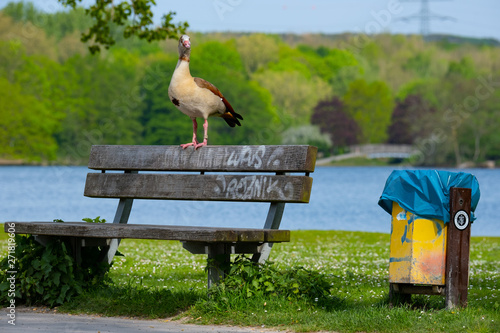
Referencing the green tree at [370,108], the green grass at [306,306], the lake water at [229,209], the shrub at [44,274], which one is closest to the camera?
the green grass at [306,306]

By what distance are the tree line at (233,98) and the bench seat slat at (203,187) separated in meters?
68.5

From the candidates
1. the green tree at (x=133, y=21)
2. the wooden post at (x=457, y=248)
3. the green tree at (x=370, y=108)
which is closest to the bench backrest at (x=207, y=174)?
the wooden post at (x=457, y=248)

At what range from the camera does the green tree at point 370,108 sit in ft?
338

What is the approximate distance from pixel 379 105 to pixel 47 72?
46943mm

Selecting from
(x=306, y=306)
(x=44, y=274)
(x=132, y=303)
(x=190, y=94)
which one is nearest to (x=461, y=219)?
(x=306, y=306)

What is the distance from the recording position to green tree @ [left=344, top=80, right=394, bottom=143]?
103000 millimetres

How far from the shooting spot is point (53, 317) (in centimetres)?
621

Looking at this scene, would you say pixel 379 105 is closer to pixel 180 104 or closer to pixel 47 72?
pixel 47 72

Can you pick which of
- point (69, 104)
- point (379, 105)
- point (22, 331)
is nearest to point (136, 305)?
point (22, 331)

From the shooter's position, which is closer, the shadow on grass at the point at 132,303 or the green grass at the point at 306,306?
the green grass at the point at 306,306

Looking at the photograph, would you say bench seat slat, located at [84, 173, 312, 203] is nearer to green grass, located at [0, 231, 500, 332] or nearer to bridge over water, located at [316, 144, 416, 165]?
green grass, located at [0, 231, 500, 332]

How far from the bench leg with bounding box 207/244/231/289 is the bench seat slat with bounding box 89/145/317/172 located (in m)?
0.77

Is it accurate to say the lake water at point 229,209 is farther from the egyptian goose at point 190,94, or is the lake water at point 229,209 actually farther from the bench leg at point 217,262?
the bench leg at point 217,262

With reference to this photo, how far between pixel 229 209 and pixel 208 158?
120 feet
